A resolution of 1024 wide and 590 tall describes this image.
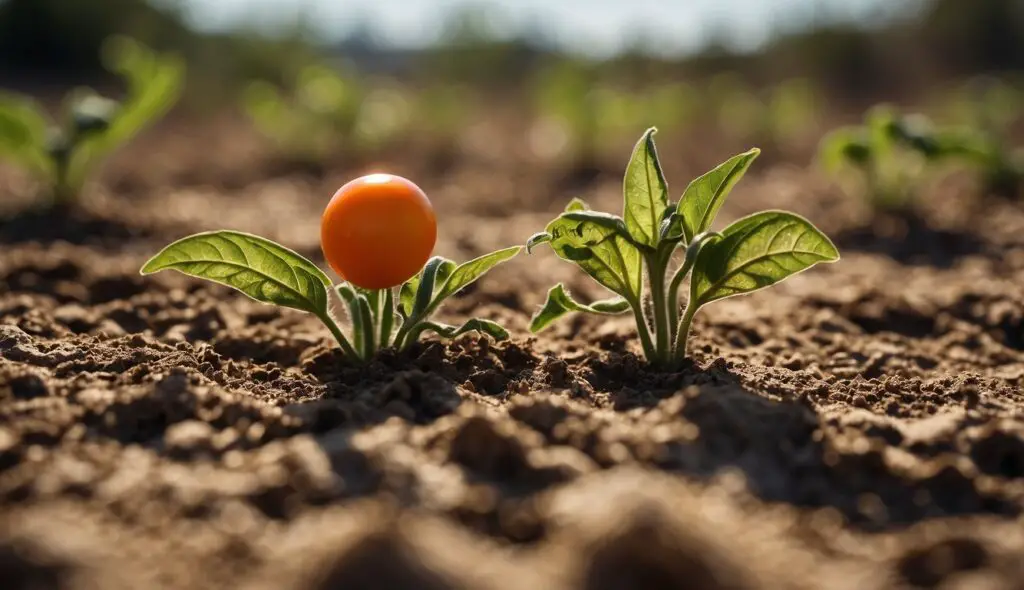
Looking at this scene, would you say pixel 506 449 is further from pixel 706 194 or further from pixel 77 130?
pixel 77 130

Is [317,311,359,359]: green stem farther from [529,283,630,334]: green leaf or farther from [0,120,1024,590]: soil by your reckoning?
[529,283,630,334]: green leaf

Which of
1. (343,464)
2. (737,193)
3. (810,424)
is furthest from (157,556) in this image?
(737,193)

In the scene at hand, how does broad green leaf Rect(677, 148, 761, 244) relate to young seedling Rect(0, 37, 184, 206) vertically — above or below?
below

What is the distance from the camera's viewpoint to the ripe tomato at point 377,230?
240cm

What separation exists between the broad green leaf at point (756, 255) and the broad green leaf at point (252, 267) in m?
1.07

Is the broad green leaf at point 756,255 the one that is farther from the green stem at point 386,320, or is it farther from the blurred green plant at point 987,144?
the blurred green plant at point 987,144

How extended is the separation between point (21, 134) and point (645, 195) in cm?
376

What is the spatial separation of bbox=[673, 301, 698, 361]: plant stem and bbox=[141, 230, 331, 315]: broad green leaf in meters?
1.02

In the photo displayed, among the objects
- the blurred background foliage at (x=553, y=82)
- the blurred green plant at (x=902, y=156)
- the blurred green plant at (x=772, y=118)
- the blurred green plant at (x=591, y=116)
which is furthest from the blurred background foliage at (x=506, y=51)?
the blurred green plant at (x=902, y=156)

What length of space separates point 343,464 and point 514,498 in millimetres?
379

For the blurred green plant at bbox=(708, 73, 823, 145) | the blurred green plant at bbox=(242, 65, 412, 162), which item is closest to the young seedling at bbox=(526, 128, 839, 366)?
the blurred green plant at bbox=(242, 65, 412, 162)

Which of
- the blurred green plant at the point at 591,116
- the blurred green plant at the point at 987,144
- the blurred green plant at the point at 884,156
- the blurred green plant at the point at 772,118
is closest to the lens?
the blurred green plant at the point at 884,156

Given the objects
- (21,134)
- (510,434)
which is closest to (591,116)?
(21,134)

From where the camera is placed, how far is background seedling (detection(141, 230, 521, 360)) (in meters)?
2.43
